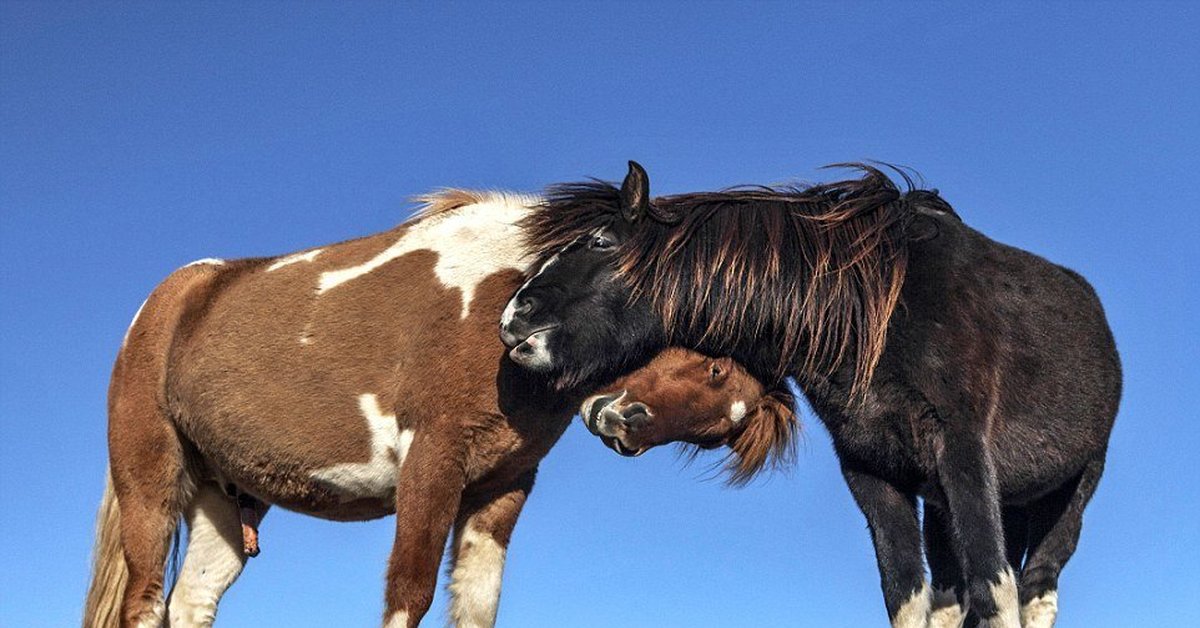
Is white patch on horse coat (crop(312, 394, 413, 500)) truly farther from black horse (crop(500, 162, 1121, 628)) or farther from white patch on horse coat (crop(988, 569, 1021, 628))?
white patch on horse coat (crop(988, 569, 1021, 628))

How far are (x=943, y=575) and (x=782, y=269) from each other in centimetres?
140

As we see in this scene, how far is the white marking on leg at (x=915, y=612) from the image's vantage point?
4781mm

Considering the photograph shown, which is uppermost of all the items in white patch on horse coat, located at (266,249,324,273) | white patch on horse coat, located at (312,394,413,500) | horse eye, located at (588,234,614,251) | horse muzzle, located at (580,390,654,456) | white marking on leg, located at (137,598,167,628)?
horse eye, located at (588,234,614,251)

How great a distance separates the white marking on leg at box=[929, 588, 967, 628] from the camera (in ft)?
16.4

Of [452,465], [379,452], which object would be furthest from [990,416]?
[379,452]

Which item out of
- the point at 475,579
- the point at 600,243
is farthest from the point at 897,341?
the point at 475,579

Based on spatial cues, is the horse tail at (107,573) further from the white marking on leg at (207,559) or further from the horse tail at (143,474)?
the white marking on leg at (207,559)

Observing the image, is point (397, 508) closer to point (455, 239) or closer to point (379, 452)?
point (379, 452)

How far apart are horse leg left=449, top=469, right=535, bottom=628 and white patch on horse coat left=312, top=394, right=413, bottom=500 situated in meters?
0.40

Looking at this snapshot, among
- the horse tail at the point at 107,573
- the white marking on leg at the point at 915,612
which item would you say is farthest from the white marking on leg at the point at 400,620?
the horse tail at the point at 107,573

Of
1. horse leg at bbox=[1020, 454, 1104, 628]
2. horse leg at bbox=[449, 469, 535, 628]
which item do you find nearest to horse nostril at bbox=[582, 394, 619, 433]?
horse leg at bbox=[449, 469, 535, 628]

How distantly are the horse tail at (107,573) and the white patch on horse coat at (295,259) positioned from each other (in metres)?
1.56

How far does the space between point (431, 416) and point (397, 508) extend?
429 mm

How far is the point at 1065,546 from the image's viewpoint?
5.04 m
